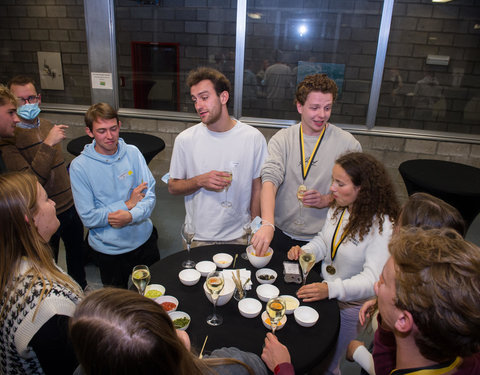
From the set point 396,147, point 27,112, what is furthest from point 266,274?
point 396,147

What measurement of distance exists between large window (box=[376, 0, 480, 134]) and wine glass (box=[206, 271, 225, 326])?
5.80 m

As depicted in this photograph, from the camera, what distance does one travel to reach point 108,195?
222 cm

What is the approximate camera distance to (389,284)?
114cm

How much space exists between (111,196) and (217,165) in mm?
744

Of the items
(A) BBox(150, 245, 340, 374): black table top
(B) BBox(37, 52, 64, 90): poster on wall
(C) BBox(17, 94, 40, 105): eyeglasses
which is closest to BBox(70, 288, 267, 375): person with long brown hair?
(A) BBox(150, 245, 340, 374): black table top

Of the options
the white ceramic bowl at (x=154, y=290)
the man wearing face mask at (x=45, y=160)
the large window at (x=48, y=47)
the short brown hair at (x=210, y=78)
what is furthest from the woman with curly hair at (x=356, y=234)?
the large window at (x=48, y=47)

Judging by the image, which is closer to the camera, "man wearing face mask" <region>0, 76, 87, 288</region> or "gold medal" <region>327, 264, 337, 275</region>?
"gold medal" <region>327, 264, 337, 275</region>

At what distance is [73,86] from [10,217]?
6.22 metres

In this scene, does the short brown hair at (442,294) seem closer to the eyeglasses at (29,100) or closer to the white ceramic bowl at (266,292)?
the white ceramic bowl at (266,292)

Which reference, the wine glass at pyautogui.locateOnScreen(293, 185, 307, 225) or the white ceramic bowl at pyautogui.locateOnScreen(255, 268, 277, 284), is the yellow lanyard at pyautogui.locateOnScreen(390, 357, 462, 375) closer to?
the white ceramic bowl at pyautogui.locateOnScreen(255, 268, 277, 284)

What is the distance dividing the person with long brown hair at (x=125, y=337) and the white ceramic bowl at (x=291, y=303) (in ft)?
2.26

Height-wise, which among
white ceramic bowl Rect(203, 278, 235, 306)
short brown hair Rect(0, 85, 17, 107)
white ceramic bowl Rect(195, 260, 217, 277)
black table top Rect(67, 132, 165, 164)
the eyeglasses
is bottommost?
white ceramic bowl Rect(195, 260, 217, 277)

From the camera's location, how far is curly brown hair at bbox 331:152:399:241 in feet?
6.03

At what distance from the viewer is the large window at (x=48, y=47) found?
6352 mm
